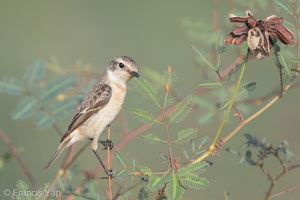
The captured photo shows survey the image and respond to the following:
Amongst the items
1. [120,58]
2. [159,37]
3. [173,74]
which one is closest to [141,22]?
[159,37]

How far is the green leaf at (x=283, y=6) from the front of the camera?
10.9 ft

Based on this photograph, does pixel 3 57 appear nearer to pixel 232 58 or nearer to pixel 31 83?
pixel 232 58

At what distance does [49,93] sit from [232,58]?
5421mm

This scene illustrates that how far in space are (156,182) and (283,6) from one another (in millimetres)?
1299

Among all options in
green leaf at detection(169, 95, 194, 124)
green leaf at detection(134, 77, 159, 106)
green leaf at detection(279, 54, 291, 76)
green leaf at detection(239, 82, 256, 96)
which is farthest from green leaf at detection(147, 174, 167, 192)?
green leaf at detection(279, 54, 291, 76)

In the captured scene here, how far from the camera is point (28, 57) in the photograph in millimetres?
10859

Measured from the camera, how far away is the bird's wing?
5.15m

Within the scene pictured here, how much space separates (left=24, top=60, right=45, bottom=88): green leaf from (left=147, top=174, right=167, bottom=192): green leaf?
7.32 ft

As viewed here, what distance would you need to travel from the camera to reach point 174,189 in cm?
279

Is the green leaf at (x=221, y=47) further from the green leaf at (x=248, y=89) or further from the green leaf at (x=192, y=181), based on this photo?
the green leaf at (x=192, y=181)

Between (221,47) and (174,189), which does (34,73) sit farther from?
(174,189)

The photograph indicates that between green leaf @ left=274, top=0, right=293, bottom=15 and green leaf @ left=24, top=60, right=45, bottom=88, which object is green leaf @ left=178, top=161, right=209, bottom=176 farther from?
green leaf @ left=24, top=60, right=45, bottom=88

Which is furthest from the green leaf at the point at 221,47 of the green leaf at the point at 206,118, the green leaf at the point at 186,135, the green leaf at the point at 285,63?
the green leaf at the point at 206,118

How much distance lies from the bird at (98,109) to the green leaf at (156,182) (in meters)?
2.27
